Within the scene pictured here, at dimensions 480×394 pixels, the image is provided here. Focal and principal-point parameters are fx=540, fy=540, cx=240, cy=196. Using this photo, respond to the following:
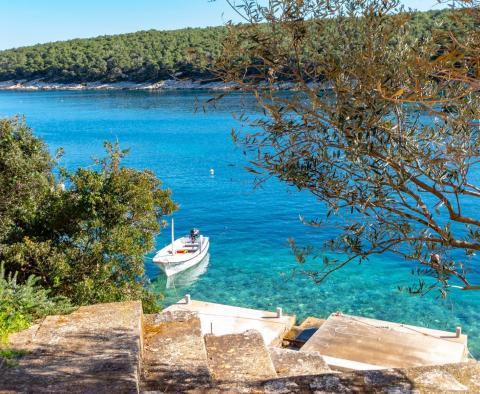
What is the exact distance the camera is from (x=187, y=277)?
950 inches

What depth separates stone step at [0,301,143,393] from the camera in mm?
4707

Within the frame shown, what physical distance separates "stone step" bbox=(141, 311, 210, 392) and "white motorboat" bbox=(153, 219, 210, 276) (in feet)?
56.2

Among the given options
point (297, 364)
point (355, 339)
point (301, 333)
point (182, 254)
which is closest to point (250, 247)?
point (182, 254)

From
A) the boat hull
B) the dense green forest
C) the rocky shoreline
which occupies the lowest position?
the boat hull

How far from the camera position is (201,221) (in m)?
31.7

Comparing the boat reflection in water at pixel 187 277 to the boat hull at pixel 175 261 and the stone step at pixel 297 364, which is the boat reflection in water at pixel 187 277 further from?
the stone step at pixel 297 364

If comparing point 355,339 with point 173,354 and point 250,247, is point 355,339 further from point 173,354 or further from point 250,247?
point 250,247

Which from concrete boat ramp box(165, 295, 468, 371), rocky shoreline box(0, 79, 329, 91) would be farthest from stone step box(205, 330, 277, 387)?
rocky shoreline box(0, 79, 329, 91)

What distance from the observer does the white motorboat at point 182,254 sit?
24.2 m

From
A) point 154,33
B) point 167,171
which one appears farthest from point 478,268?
point 154,33

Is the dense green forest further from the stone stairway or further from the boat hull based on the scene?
the stone stairway

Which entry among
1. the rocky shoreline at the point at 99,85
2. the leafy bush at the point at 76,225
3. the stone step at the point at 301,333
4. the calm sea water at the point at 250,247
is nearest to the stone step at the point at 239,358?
the calm sea water at the point at 250,247

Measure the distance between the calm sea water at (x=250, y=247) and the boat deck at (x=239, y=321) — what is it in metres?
2.03

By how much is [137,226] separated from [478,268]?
57.4 feet
